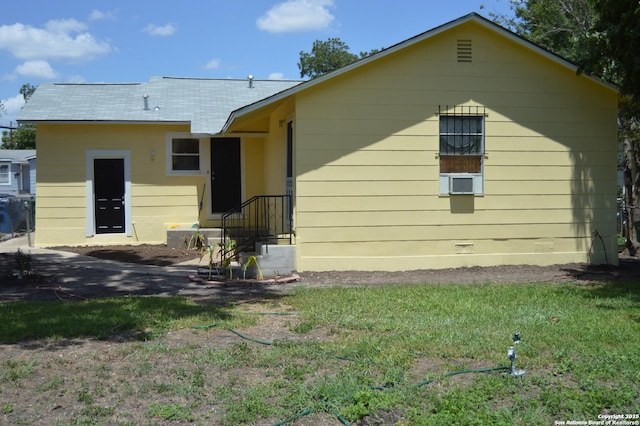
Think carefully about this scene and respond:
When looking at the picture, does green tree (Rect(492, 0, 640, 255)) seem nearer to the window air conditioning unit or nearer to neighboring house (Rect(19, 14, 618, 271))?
neighboring house (Rect(19, 14, 618, 271))

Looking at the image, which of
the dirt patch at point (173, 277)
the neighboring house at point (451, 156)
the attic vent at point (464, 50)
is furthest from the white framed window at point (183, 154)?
the attic vent at point (464, 50)

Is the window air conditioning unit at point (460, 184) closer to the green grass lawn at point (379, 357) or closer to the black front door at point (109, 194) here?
the green grass lawn at point (379, 357)

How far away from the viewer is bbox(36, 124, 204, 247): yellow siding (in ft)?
52.5

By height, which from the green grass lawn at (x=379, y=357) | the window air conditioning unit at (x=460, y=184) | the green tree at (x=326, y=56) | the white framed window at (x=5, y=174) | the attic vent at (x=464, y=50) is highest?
the green tree at (x=326, y=56)

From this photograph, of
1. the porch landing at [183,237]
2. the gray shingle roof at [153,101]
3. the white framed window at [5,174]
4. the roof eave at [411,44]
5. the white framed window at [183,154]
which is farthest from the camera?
the white framed window at [5,174]

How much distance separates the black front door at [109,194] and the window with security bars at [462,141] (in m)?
8.58

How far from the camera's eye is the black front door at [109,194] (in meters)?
16.3

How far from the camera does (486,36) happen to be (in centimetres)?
1220

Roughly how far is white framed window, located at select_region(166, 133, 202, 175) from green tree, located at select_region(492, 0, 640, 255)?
9.28 m

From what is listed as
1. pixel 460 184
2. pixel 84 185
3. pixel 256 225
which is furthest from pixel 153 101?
pixel 460 184

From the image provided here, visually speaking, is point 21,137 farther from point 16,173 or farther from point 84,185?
point 84,185

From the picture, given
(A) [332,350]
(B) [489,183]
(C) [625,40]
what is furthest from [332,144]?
(A) [332,350]

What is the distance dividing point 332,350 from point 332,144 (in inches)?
239

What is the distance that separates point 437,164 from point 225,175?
6777 millimetres
